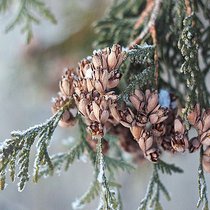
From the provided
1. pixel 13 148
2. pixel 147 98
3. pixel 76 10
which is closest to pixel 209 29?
pixel 147 98

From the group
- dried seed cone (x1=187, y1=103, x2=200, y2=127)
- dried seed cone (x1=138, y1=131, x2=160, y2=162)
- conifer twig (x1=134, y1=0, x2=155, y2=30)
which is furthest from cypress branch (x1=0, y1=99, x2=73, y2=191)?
conifer twig (x1=134, y1=0, x2=155, y2=30)

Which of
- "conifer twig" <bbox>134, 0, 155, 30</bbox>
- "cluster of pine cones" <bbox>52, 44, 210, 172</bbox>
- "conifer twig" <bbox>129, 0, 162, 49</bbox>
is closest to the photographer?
"cluster of pine cones" <bbox>52, 44, 210, 172</bbox>

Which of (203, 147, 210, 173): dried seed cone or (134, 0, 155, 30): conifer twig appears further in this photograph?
(134, 0, 155, 30): conifer twig

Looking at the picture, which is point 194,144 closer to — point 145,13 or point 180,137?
point 180,137

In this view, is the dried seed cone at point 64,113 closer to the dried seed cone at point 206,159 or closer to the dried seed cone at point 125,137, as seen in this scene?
the dried seed cone at point 125,137

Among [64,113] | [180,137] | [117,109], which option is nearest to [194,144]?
[180,137]

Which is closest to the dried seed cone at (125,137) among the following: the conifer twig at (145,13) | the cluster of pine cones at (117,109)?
the cluster of pine cones at (117,109)

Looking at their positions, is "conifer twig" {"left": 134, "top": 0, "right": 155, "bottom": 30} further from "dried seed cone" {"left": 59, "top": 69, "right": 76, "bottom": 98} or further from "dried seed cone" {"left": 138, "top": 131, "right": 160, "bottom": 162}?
"dried seed cone" {"left": 138, "top": 131, "right": 160, "bottom": 162}

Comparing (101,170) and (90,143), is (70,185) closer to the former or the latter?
(90,143)

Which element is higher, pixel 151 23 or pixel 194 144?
pixel 151 23
